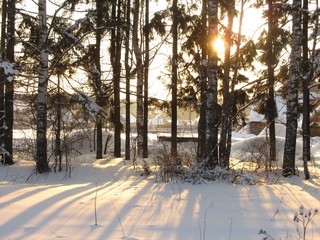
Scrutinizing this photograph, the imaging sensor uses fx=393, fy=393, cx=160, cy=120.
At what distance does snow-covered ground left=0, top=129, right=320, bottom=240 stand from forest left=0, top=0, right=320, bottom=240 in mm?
18

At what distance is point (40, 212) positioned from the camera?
4.93 metres

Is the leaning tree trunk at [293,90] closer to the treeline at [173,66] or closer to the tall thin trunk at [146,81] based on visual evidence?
the treeline at [173,66]

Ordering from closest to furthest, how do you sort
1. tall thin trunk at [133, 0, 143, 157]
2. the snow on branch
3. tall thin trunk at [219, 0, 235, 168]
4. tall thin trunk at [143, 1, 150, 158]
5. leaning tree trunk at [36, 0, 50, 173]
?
1. the snow on branch
2. tall thin trunk at [219, 0, 235, 168]
3. leaning tree trunk at [36, 0, 50, 173]
4. tall thin trunk at [133, 0, 143, 157]
5. tall thin trunk at [143, 1, 150, 158]

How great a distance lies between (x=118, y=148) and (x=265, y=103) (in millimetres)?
7238

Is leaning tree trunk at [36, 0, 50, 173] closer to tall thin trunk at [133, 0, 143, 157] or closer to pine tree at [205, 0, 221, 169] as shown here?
pine tree at [205, 0, 221, 169]

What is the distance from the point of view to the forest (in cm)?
470

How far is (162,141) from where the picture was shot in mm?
13438

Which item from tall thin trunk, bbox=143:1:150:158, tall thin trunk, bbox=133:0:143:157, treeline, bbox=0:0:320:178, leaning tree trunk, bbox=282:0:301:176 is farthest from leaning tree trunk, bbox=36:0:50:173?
tall thin trunk, bbox=143:1:150:158

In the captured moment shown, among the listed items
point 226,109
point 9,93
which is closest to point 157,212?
point 226,109

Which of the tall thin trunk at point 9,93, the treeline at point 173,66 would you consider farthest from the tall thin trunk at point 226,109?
the tall thin trunk at point 9,93

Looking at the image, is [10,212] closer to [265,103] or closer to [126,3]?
[265,103]

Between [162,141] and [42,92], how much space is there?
4.33 metres

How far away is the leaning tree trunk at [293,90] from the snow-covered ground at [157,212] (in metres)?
3.70

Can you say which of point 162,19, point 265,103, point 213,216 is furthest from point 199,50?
point 213,216
